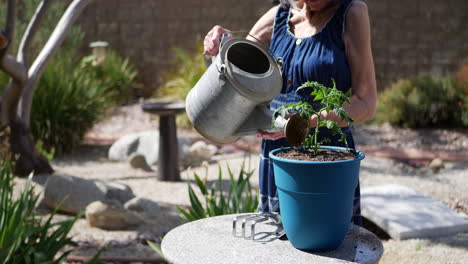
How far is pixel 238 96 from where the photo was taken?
4.83 feet

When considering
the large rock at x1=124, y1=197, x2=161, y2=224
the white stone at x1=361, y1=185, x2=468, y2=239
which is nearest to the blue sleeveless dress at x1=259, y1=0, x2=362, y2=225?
the white stone at x1=361, y1=185, x2=468, y2=239

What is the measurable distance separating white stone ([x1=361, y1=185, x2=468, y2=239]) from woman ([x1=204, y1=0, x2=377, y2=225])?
2171 millimetres

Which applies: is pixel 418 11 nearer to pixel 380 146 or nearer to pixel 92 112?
pixel 380 146

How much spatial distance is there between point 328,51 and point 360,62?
106mm

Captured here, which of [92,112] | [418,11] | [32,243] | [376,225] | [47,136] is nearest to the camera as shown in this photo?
[32,243]

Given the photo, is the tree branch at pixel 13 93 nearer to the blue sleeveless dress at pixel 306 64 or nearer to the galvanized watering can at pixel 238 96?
the blue sleeveless dress at pixel 306 64

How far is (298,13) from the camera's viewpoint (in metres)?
2.01

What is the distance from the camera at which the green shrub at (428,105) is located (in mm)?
7980

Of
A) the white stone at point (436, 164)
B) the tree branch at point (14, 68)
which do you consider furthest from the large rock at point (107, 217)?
the white stone at point (436, 164)

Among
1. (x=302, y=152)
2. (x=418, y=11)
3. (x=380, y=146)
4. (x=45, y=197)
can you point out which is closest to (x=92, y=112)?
(x=45, y=197)

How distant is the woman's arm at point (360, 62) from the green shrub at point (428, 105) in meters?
6.47

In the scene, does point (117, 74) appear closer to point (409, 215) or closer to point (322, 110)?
point (409, 215)

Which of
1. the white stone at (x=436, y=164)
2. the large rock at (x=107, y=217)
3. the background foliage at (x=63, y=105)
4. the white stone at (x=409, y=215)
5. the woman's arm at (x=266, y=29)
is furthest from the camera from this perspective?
the background foliage at (x=63, y=105)

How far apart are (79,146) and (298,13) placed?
5684mm
